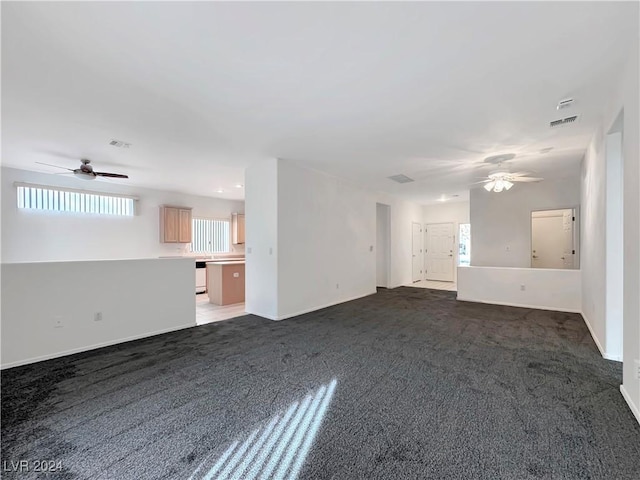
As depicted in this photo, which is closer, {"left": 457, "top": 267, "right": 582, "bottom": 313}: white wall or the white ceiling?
the white ceiling

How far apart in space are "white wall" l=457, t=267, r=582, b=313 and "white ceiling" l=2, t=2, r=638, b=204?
7.95 feet

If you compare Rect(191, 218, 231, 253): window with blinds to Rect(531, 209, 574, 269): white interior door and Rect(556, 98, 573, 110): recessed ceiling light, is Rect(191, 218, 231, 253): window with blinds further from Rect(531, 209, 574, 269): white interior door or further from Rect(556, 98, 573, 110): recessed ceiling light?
Rect(531, 209, 574, 269): white interior door

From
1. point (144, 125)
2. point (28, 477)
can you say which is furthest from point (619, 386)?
point (144, 125)

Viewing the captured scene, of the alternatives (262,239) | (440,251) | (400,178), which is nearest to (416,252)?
(440,251)

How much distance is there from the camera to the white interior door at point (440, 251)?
9719 millimetres

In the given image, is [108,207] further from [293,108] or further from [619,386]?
[619,386]

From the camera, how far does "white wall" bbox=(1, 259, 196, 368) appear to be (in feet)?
10.2

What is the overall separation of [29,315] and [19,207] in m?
3.77

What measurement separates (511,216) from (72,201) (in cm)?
1014

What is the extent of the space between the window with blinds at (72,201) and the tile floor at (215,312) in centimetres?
310

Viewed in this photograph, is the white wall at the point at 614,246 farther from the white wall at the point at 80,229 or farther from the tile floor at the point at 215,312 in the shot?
the white wall at the point at 80,229

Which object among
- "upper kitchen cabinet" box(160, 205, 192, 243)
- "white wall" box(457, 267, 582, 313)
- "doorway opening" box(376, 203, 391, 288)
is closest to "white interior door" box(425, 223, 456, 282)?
"doorway opening" box(376, 203, 391, 288)

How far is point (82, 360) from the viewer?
3213 mm

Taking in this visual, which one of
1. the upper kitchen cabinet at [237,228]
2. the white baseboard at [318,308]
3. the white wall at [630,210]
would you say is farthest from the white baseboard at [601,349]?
the upper kitchen cabinet at [237,228]
